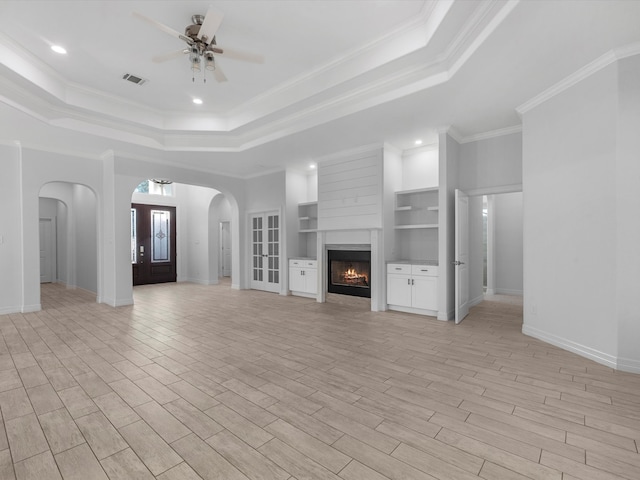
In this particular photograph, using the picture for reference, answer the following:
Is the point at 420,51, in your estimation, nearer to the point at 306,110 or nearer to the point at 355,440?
the point at 306,110

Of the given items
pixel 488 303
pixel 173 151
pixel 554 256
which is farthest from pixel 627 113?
pixel 173 151

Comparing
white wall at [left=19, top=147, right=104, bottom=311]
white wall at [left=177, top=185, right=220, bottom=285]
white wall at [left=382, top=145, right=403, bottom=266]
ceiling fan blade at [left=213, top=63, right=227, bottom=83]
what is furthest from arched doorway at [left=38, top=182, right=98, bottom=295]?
white wall at [left=382, top=145, right=403, bottom=266]

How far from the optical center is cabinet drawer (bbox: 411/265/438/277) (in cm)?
501

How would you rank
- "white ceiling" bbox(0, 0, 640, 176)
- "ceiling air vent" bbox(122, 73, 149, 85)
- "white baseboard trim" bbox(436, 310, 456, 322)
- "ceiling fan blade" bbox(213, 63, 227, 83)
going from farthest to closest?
"white baseboard trim" bbox(436, 310, 456, 322) < "ceiling air vent" bbox(122, 73, 149, 85) < "ceiling fan blade" bbox(213, 63, 227, 83) < "white ceiling" bbox(0, 0, 640, 176)

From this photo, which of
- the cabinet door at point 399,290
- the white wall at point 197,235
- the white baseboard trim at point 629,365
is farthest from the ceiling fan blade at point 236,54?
the white wall at point 197,235

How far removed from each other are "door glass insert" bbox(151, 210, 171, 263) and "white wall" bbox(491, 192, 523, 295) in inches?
355

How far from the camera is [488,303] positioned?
618cm

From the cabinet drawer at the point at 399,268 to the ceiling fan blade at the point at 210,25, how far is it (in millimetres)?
4109

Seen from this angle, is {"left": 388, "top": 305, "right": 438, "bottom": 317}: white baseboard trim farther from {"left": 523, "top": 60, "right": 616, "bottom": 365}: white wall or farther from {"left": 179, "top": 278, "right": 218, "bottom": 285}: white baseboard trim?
{"left": 179, "top": 278, "right": 218, "bottom": 285}: white baseboard trim

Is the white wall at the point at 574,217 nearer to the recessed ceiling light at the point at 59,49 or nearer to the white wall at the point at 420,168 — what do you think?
the white wall at the point at 420,168

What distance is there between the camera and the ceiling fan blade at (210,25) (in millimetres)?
2559

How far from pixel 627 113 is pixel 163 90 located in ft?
17.9

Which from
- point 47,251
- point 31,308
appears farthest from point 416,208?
point 47,251

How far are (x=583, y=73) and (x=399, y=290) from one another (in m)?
3.63
